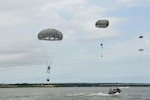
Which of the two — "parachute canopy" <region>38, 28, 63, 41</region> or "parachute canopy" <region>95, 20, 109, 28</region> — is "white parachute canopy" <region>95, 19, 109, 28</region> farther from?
"parachute canopy" <region>38, 28, 63, 41</region>

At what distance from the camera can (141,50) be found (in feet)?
154

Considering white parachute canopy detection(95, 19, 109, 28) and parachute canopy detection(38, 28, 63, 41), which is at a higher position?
white parachute canopy detection(95, 19, 109, 28)

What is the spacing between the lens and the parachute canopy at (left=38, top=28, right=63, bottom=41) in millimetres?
44531

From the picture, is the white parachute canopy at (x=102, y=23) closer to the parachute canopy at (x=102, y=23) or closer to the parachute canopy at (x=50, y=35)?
the parachute canopy at (x=102, y=23)

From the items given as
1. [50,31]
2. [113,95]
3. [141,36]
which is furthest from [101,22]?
[113,95]

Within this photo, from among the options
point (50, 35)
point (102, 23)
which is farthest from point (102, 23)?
point (50, 35)

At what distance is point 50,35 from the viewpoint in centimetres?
4444

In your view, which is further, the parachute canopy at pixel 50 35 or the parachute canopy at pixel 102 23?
the parachute canopy at pixel 102 23

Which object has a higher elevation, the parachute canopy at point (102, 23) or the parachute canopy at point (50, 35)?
the parachute canopy at point (102, 23)

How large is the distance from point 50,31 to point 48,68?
4.65m

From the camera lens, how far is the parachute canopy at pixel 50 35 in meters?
44.5

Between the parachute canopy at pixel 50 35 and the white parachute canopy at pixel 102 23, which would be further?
the white parachute canopy at pixel 102 23

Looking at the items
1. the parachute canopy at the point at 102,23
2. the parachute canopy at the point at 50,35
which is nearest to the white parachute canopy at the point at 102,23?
the parachute canopy at the point at 102,23

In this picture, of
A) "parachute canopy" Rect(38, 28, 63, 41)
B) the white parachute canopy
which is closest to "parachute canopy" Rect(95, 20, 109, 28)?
the white parachute canopy
